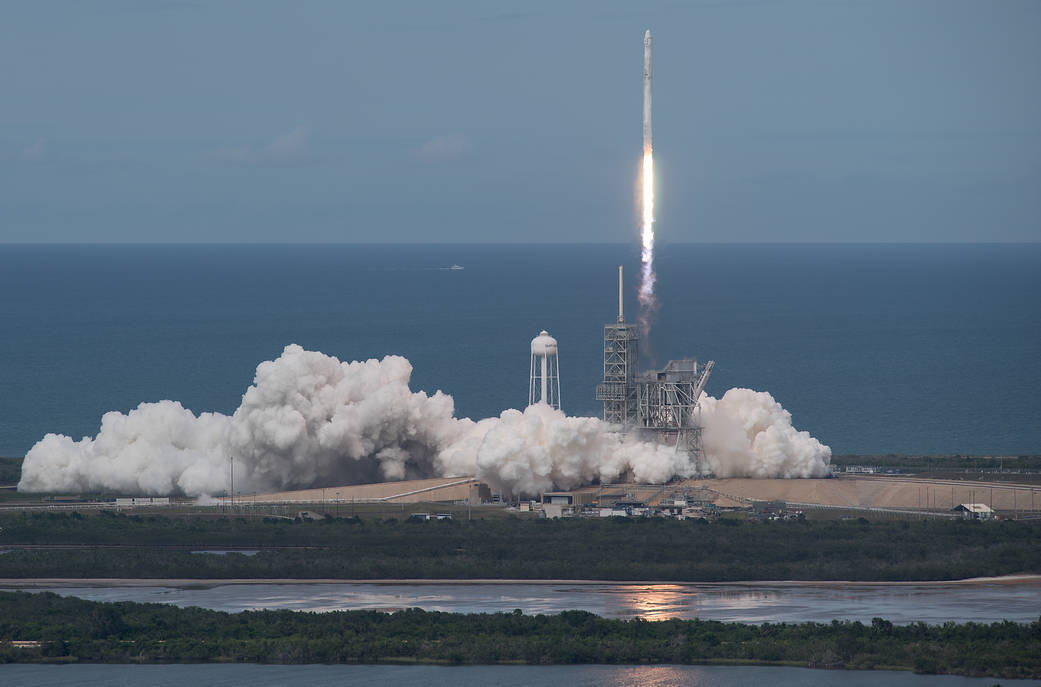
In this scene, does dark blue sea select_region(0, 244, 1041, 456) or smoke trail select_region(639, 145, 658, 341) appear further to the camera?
dark blue sea select_region(0, 244, 1041, 456)

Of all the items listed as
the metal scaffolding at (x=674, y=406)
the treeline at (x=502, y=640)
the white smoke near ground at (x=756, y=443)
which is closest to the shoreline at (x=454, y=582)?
the treeline at (x=502, y=640)

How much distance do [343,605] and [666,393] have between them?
25620mm

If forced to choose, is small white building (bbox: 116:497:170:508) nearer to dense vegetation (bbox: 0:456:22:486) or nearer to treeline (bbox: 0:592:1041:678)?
dense vegetation (bbox: 0:456:22:486)

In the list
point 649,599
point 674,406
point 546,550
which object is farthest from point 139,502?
point 649,599

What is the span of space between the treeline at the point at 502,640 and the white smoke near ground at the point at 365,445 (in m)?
23.0

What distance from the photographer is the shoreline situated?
73.2 m

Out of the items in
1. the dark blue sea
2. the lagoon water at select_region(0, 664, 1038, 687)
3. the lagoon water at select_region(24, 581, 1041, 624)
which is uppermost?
the dark blue sea

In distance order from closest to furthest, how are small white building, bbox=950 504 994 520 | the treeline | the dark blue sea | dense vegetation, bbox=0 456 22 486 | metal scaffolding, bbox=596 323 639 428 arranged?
1. the treeline
2. small white building, bbox=950 504 994 520
3. metal scaffolding, bbox=596 323 639 428
4. dense vegetation, bbox=0 456 22 486
5. the dark blue sea

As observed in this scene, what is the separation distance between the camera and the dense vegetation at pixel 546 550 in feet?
245

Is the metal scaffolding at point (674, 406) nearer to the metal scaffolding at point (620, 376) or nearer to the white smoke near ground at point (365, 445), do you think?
the metal scaffolding at point (620, 376)

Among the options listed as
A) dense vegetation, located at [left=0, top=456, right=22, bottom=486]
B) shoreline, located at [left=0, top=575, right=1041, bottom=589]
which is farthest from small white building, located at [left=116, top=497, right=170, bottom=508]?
shoreline, located at [left=0, top=575, right=1041, bottom=589]

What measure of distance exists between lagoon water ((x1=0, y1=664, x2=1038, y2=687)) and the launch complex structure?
2933 centimetres

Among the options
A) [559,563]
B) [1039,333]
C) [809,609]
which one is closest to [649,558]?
[559,563]

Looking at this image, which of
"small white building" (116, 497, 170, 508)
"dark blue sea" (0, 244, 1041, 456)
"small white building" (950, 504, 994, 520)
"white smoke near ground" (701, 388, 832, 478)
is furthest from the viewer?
"dark blue sea" (0, 244, 1041, 456)
